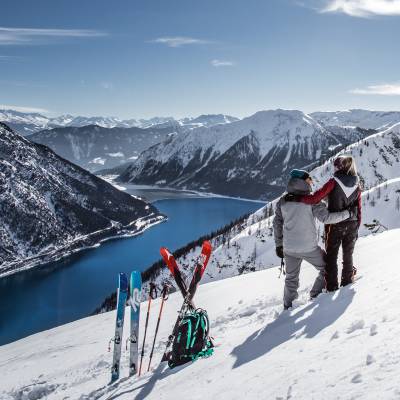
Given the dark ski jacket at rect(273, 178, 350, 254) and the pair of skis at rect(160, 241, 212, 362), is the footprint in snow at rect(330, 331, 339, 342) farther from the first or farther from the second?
the pair of skis at rect(160, 241, 212, 362)

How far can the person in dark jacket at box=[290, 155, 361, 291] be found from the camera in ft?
31.0

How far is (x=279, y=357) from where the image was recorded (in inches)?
272

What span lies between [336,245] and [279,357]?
370 cm

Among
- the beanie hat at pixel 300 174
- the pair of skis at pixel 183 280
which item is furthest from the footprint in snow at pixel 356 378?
the pair of skis at pixel 183 280

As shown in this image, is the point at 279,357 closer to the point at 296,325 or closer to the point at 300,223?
the point at 296,325

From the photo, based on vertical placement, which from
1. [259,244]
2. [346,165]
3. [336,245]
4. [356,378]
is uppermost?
[346,165]

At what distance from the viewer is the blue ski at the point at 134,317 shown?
11.6 m

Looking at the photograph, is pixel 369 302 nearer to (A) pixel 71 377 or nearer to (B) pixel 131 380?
(B) pixel 131 380

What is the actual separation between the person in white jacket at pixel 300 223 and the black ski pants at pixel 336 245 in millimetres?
215

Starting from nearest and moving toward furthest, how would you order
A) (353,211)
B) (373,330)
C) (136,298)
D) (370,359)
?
(370,359) < (373,330) < (353,211) < (136,298)

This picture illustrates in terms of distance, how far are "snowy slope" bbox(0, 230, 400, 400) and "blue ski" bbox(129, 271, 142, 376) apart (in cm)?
52

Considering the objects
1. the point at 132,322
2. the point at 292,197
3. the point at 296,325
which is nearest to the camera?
the point at 296,325

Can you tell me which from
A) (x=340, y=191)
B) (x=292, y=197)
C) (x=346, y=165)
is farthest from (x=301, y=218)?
(x=346, y=165)

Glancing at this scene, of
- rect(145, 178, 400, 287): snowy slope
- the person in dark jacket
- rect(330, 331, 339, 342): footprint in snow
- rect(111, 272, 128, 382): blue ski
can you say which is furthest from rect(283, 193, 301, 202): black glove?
rect(145, 178, 400, 287): snowy slope
